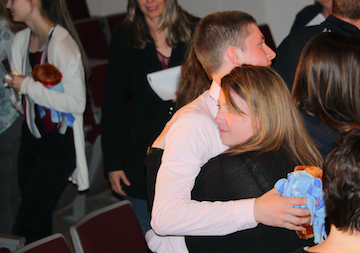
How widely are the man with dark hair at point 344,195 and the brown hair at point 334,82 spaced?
60 cm

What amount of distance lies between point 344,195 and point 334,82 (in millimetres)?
734

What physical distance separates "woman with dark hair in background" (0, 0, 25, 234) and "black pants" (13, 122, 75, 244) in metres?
0.25

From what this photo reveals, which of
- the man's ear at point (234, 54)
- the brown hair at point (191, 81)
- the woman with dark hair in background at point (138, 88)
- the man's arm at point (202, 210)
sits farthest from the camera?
the woman with dark hair in background at point (138, 88)

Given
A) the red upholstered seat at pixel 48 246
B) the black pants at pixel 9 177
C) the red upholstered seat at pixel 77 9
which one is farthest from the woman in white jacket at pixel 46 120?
the red upholstered seat at pixel 77 9

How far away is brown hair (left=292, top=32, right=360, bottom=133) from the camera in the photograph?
1.45 m

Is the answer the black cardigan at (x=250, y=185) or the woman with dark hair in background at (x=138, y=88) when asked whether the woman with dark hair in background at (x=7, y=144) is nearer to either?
the woman with dark hair in background at (x=138, y=88)

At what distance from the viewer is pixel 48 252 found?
4.84 ft

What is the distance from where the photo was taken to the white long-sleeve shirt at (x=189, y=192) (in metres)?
1.02

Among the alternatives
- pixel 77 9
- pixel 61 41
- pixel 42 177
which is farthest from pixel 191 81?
pixel 77 9

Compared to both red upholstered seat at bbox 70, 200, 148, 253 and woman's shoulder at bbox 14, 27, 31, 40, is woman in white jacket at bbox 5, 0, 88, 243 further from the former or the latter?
red upholstered seat at bbox 70, 200, 148, 253

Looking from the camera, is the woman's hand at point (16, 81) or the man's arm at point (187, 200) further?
the woman's hand at point (16, 81)

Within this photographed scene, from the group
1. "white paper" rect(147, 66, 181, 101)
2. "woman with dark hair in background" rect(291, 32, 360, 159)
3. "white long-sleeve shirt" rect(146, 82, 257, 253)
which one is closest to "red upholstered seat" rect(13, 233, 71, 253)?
"white long-sleeve shirt" rect(146, 82, 257, 253)

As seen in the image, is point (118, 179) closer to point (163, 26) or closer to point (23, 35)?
point (163, 26)

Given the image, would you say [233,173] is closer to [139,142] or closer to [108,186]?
[139,142]
